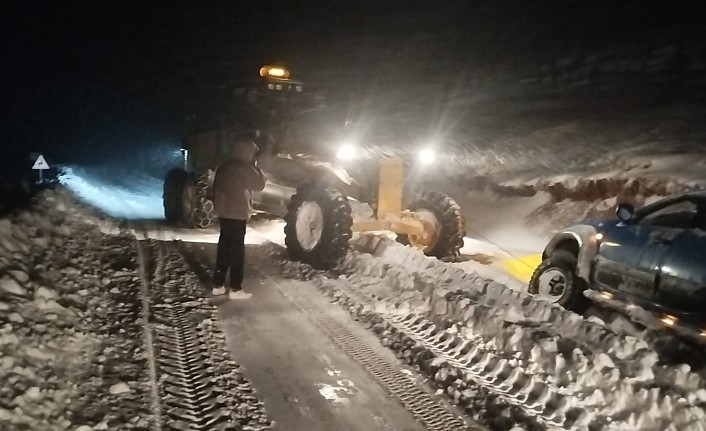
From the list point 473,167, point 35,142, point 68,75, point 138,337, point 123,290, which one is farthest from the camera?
point 68,75

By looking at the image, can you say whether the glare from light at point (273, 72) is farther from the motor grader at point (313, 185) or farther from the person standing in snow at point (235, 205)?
the person standing in snow at point (235, 205)

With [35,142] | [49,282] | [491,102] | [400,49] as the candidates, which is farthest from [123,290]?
[35,142]

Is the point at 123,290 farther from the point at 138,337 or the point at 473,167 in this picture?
the point at 473,167

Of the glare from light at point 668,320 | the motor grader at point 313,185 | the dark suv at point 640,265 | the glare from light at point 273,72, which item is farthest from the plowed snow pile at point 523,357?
the glare from light at point 273,72

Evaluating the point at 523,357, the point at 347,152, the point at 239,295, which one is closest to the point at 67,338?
the point at 239,295

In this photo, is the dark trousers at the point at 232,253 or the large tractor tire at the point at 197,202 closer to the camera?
the dark trousers at the point at 232,253

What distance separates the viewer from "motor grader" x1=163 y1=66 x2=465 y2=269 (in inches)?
339

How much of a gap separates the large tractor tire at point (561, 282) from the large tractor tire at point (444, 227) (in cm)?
224

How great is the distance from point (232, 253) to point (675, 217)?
15.0 feet

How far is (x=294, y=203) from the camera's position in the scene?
8.91m

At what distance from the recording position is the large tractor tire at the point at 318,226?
824cm

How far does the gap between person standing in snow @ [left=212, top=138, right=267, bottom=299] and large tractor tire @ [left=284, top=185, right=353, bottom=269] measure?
135 cm

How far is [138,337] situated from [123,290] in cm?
154

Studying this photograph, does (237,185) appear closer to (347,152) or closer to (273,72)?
(347,152)
